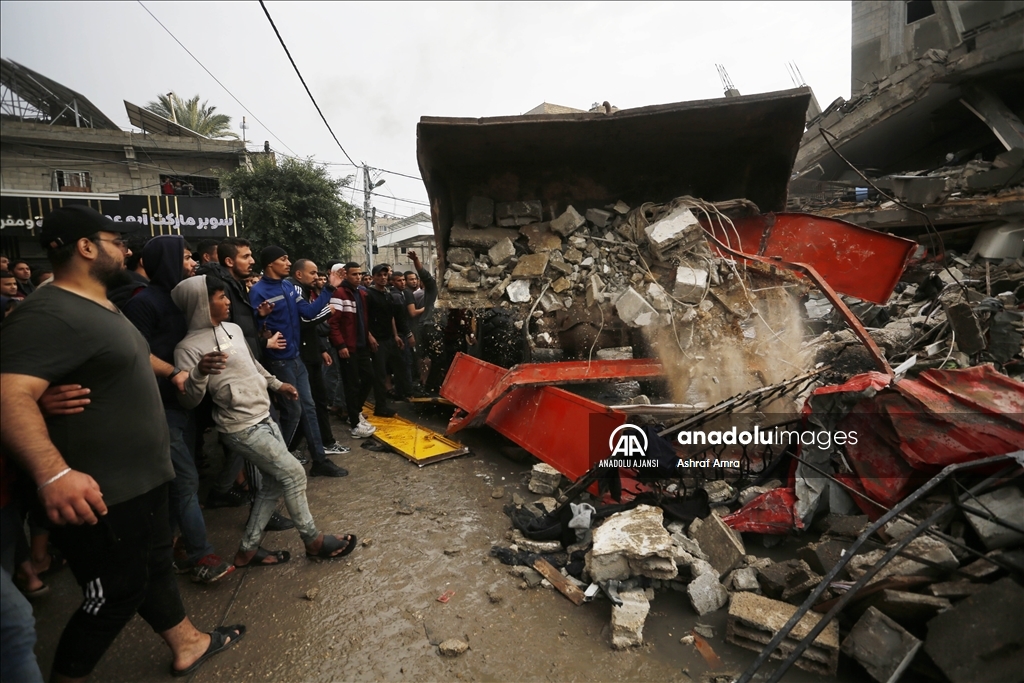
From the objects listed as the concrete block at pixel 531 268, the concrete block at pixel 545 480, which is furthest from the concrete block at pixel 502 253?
the concrete block at pixel 545 480

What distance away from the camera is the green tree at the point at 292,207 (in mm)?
11836

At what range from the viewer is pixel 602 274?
406 centimetres

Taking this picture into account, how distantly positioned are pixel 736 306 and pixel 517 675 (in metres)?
2.84

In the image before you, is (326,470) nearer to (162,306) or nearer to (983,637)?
(162,306)

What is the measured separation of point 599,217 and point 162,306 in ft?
11.3

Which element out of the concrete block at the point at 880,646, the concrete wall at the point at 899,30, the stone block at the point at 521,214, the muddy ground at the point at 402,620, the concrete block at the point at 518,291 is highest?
the concrete wall at the point at 899,30

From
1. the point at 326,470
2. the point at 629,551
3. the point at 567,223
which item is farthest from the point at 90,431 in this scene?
the point at 567,223

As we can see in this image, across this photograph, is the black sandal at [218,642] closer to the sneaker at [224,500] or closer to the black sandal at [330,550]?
the black sandal at [330,550]

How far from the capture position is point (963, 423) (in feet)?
6.59

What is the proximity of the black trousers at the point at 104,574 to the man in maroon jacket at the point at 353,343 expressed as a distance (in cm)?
288

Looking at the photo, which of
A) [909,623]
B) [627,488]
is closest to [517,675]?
[627,488]

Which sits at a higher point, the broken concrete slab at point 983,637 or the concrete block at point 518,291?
the concrete block at point 518,291

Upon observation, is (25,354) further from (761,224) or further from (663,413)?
(761,224)

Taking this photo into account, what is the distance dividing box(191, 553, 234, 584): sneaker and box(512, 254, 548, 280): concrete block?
9.45ft
